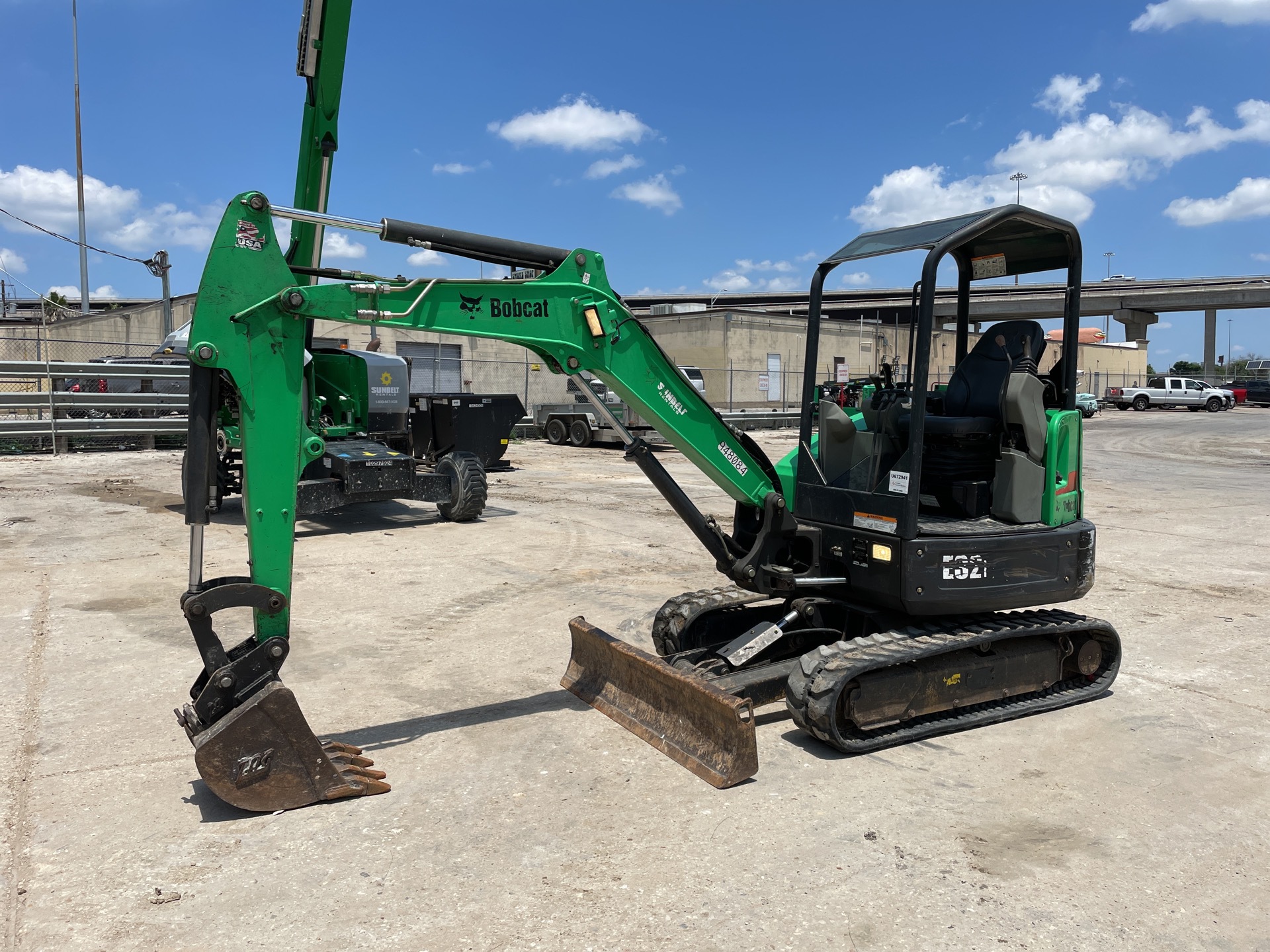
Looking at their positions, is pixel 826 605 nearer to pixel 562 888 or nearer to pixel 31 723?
pixel 562 888

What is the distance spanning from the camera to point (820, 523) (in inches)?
217

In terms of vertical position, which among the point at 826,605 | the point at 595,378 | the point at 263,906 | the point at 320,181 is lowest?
the point at 263,906

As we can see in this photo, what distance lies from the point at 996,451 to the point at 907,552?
3.28 feet

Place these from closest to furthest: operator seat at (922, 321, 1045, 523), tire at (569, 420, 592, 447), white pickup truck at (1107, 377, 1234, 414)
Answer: operator seat at (922, 321, 1045, 523) → tire at (569, 420, 592, 447) → white pickup truck at (1107, 377, 1234, 414)

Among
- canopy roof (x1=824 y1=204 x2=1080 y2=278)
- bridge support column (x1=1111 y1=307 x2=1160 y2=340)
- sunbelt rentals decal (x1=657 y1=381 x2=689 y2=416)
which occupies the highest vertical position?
bridge support column (x1=1111 y1=307 x2=1160 y2=340)

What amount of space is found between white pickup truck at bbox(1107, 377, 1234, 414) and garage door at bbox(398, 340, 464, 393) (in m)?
37.2

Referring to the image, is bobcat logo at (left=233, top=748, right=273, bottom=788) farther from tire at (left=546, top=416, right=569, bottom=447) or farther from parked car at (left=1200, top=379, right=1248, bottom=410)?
parked car at (left=1200, top=379, right=1248, bottom=410)

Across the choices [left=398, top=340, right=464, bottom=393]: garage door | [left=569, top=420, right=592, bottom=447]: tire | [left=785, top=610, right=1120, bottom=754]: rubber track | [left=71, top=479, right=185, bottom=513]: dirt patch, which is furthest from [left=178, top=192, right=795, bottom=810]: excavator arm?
[left=398, top=340, right=464, bottom=393]: garage door

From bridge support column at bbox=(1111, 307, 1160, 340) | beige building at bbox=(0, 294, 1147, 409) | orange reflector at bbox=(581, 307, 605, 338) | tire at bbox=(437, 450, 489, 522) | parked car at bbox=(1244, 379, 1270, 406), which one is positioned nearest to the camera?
orange reflector at bbox=(581, 307, 605, 338)

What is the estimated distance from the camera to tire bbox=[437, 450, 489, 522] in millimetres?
11359

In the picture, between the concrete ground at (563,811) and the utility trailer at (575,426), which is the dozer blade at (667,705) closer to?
the concrete ground at (563,811)

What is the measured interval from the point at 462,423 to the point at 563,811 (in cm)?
1065

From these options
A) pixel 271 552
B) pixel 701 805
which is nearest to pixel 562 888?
pixel 701 805

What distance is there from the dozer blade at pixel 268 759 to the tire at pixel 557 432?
2011 centimetres
